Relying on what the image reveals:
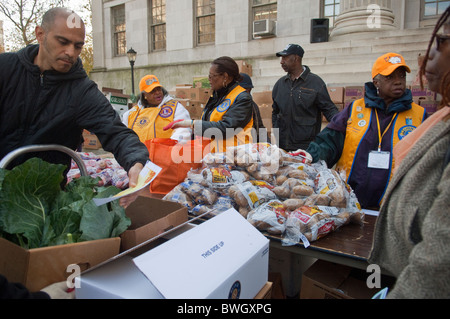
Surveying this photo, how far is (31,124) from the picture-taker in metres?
1.87

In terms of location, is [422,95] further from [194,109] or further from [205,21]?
[205,21]

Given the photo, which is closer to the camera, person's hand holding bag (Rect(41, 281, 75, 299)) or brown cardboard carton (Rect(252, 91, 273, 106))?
person's hand holding bag (Rect(41, 281, 75, 299))

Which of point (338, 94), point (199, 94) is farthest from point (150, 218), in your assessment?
point (199, 94)

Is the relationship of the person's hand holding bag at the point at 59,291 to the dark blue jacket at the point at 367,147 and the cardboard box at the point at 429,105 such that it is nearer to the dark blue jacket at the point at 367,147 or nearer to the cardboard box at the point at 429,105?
the dark blue jacket at the point at 367,147

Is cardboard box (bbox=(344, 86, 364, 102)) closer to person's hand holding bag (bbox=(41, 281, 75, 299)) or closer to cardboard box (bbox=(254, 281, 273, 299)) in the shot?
cardboard box (bbox=(254, 281, 273, 299))

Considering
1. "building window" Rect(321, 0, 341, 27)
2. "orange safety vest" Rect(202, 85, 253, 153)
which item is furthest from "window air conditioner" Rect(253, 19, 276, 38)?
"orange safety vest" Rect(202, 85, 253, 153)

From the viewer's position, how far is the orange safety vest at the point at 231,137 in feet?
9.54

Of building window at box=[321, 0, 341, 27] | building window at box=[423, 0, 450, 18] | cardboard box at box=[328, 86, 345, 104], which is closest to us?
cardboard box at box=[328, 86, 345, 104]

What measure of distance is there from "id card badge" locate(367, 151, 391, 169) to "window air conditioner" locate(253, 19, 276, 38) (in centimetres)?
950

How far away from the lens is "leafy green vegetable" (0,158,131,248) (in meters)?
1.16

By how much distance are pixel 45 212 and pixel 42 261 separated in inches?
10.9

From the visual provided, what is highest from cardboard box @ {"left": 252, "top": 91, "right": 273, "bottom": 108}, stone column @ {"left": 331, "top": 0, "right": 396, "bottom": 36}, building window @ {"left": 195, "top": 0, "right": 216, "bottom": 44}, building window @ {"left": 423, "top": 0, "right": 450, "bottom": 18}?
building window @ {"left": 195, "top": 0, "right": 216, "bottom": 44}

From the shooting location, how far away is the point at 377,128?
2.50 metres

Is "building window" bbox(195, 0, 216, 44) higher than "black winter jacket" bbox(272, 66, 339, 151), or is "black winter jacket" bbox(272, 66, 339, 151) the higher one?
"building window" bbox(195, 0, 216, 44)
